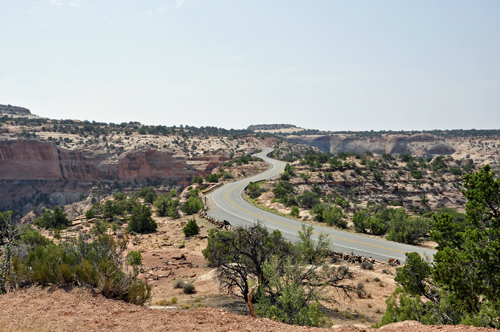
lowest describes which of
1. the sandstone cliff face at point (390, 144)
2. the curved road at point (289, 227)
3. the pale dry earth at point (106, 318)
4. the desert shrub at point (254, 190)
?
the curved road at point (289, 227)

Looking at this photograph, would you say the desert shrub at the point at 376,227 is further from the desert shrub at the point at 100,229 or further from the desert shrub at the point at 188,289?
the desert shrub at the point at 100,229

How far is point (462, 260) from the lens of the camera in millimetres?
8695

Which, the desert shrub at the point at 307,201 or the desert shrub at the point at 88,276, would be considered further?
the desert shrub at the point at 307,201

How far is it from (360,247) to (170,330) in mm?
19406

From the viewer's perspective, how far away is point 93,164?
268ft

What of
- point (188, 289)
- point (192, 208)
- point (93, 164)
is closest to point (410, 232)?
point (188, 289)

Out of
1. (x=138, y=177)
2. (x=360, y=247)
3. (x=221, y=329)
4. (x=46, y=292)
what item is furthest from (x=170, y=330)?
(x=138, y=177)

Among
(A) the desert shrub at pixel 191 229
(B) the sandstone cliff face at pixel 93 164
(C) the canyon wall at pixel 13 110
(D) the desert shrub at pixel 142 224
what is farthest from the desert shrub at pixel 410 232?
(C) the canyon wall at pixel 13 110

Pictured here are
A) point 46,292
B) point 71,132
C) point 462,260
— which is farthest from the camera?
point 71,132

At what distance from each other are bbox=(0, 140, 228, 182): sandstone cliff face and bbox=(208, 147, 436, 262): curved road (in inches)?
1330

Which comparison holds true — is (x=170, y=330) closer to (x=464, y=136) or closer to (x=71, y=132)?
(x=71, y=132)

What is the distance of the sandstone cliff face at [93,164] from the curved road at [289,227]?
33.8 metres

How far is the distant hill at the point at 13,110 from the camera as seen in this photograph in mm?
160375

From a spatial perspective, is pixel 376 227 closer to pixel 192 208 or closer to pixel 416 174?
pixel 192 208
